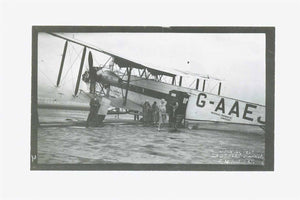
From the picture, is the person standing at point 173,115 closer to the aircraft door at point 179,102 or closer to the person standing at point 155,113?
the aircraft door at point 179,102

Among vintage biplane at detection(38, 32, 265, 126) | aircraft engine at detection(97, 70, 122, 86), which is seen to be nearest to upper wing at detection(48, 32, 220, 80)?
vintage biplane at detection(38, 32, 265, 126)

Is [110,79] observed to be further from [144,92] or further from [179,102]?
[179,102]

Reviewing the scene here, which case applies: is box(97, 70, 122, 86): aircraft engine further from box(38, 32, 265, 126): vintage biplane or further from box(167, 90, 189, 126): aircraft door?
box(167, 90, 189, 126): aircraft door

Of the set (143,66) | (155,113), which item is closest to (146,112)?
(155,113)

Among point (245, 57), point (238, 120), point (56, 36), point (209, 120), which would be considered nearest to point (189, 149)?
point (209, 120)

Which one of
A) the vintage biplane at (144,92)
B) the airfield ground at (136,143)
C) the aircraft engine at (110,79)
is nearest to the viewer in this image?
the airfield ground at (136,143)

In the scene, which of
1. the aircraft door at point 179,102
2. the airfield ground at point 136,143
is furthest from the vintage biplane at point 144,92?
the airfield ground at point 136,143
